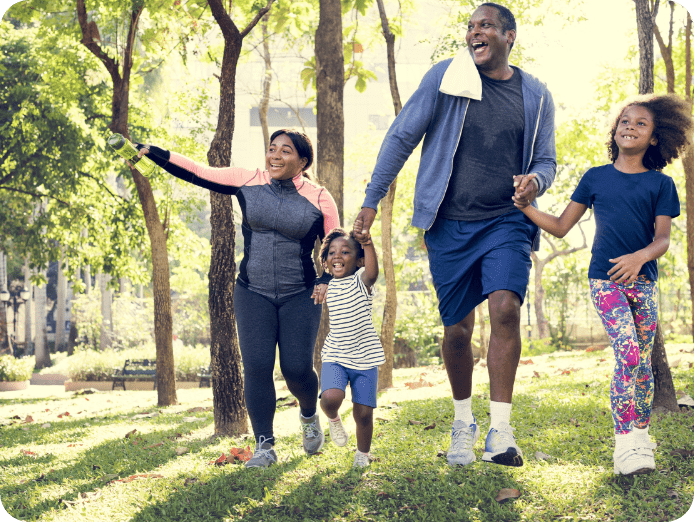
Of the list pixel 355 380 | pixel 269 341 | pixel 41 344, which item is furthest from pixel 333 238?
pixel 41 344

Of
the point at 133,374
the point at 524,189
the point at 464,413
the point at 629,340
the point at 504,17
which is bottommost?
the point at 133,374

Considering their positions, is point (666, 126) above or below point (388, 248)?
above

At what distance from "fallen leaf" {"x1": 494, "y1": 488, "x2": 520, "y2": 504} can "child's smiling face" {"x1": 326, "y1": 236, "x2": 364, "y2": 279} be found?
69.0 inches

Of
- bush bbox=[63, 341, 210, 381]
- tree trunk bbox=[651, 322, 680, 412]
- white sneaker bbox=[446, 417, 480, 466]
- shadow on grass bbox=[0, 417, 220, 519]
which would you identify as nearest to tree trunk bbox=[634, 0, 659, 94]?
tree trunk bbox=[651, 322, 680, 412]

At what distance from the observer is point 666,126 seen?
168 inches

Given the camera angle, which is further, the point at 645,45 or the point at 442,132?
the point at 645,45

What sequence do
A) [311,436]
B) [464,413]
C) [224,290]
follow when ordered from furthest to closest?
[224,290] < [311,436] < [464,413]

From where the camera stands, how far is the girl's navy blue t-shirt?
4.11 metres

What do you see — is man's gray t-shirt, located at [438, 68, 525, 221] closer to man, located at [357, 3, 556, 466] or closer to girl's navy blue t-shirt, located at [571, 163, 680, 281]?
man, located at [357, 3, 556, 466]

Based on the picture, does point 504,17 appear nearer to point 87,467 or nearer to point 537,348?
point 87,467

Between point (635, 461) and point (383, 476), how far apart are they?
157 cm

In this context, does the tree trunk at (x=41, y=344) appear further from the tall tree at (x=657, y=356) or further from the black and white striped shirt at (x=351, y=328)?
the tall tree at (x=657, y=356)

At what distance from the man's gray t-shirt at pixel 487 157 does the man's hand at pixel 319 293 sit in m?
1.06

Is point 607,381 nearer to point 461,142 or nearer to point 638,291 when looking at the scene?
point 638,291
